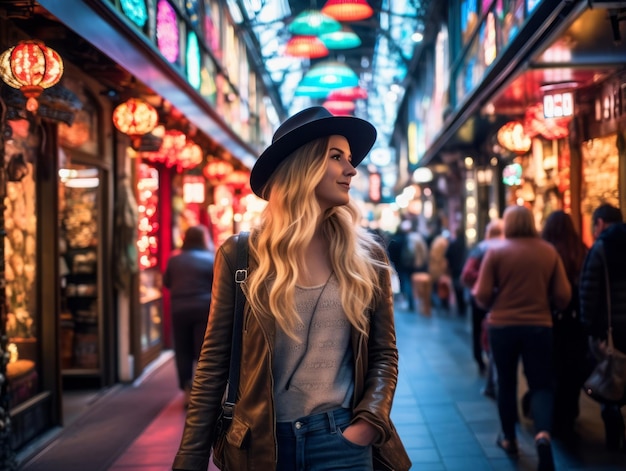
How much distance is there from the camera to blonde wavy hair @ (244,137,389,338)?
2393mm

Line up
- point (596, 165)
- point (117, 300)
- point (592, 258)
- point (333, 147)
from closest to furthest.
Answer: point (333, 147)
point (592, 258)
point (596, 165)
point (117, 300)

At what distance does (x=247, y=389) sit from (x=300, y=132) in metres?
0.89

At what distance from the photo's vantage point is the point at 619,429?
19.1 ft

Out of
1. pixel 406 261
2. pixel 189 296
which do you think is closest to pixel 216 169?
pixel 406 261

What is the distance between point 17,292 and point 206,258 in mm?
1878

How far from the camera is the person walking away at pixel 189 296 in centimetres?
737

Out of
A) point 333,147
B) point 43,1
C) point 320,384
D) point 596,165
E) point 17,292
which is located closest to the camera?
point 320,384

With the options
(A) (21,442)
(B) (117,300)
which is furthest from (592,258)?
(B) (117,300)

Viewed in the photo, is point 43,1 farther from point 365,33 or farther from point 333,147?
point 365,33

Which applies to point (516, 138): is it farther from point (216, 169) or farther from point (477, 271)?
point (216, 169)

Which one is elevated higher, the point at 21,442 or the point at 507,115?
the point at 507,115

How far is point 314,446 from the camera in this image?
7.61 feet

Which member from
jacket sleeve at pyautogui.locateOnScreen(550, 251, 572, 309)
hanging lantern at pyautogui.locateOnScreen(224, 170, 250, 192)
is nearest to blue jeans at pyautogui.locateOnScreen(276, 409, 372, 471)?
jacket sleeve at pyautogui.locateOnScreen(550, 251, 572, 309)

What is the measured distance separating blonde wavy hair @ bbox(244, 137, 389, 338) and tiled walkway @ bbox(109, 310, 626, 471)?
11.2 feet
